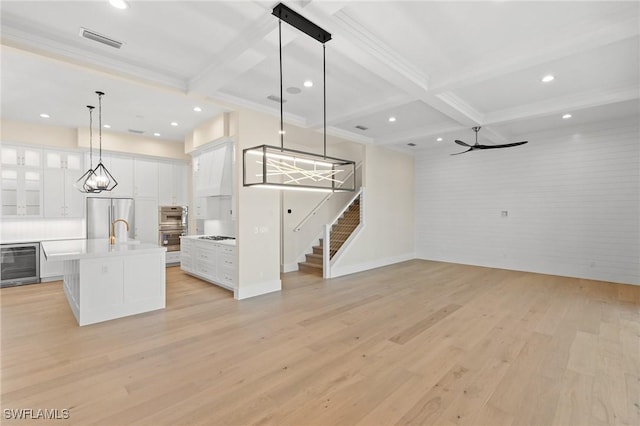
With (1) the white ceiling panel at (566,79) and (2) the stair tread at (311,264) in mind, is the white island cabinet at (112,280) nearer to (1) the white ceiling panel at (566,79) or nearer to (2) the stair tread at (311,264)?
(2) the stair tread at (311,264)

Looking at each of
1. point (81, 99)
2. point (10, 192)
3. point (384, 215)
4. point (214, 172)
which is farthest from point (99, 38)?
point (384, 215)

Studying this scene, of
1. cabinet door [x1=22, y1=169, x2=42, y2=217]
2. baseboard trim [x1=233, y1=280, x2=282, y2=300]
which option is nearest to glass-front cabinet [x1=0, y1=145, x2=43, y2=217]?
cabinet door [x1=22, y1=169, x2=42, y2=217]

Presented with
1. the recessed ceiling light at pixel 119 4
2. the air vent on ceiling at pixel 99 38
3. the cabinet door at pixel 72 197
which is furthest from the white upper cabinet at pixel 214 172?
the recessed ceiling light at pixel 119 4

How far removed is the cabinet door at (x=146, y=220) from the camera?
24.7 feet

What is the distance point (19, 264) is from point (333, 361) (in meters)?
6.89

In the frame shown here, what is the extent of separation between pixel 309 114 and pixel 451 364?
497 cm

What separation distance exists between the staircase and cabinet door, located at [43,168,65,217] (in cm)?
560

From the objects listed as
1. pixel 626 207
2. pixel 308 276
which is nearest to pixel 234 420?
pixel 308 276

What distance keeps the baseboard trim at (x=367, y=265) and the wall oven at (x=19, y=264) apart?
6275 mm

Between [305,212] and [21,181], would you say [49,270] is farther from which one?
[305,212]

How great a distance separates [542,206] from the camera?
734cm

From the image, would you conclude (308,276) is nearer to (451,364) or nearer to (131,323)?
Answer: (131,323)

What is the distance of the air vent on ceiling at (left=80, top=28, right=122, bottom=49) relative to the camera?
10.8 feet

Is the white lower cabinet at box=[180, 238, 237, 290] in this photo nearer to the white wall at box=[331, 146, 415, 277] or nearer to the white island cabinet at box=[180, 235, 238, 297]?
the white island cabinet at box=[180, 235, 238, 297]
